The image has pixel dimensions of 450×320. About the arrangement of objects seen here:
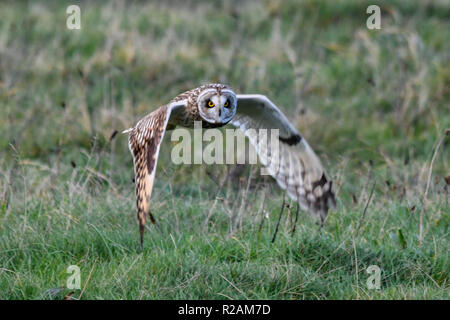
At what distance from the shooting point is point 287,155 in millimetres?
5828

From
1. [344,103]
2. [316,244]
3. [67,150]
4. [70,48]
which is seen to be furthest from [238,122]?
[70,48]

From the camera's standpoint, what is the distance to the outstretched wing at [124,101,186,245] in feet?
14.0

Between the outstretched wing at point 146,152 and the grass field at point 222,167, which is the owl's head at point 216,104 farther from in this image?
the grass field at point 222,167

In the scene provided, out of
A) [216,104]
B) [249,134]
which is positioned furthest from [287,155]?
[216,104]

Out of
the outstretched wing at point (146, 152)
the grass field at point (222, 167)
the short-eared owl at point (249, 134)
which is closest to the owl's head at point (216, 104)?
the short-eared owl at point (249, 134)

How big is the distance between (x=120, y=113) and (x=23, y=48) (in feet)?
6.05

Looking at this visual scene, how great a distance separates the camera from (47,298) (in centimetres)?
422

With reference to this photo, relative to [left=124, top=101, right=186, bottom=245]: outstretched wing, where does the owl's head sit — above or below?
above

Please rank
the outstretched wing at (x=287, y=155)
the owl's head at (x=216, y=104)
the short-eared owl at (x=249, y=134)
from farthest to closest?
the outstretched wing at (x=287, y=155)
the owl's head at (x=216, y=104)
the short-eared owl at (x=249, y=134)

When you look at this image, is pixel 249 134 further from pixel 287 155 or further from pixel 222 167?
pixel 222 167

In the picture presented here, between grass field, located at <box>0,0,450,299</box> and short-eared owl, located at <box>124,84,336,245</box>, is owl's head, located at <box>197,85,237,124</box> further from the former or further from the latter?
grass field, located at <box>0,0,450,299</box>

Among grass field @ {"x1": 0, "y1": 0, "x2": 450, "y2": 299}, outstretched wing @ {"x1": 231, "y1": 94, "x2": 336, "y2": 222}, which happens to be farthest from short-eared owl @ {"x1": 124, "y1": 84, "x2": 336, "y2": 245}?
grass field @ {"x1": 0, "y1": 0, "x2": 450, "y2": 299}

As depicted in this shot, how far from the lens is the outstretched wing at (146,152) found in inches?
168

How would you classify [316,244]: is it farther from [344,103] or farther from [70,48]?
[70,48]
